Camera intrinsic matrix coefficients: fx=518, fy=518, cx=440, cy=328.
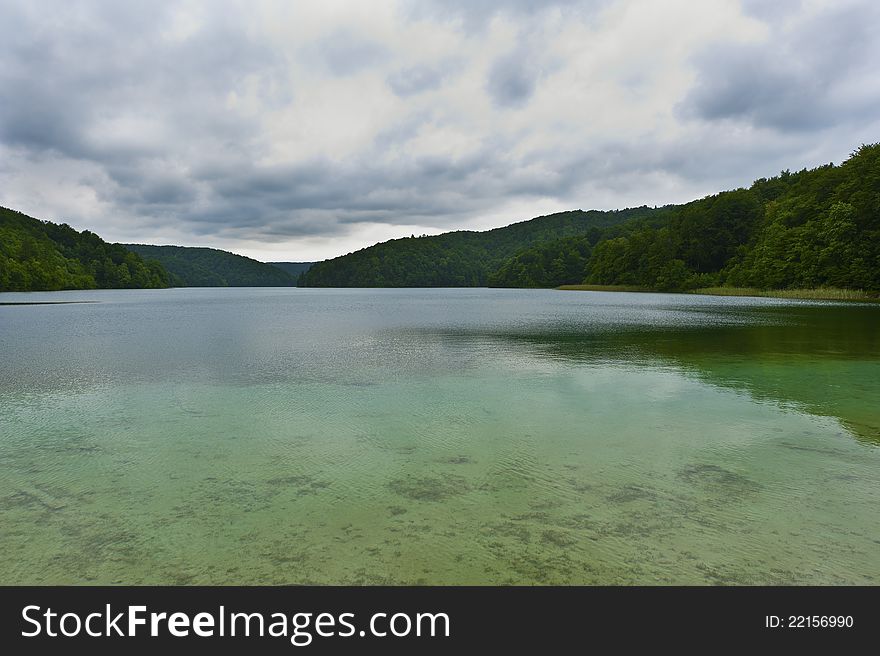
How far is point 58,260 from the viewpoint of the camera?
479ft

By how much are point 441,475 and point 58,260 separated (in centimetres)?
17739

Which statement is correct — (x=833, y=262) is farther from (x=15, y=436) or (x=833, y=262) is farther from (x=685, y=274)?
(x=15, y=436)

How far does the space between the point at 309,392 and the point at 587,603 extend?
931 centimetres

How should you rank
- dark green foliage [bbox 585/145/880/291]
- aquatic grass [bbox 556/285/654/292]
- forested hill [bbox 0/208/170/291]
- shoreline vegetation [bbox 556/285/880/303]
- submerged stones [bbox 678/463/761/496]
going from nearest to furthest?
submerged stones [bbox 678/463/761/496]
shoreline vegetation [bbox 556/285/880/303]
dark green foliage [bbox 585/145/880/291]
forested hill [bbox 0/208/170/291]
aquatic grass [bbox 556/285/654/292]

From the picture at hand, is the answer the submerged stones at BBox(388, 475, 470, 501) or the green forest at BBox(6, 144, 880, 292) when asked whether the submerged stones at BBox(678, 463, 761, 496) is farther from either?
the green forest at BBox(6, 144, 880, 292)

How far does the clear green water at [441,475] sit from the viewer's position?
14.6ft

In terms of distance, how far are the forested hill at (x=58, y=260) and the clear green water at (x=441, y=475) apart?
466 feet

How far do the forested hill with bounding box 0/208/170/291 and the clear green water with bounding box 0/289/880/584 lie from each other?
14201 cm

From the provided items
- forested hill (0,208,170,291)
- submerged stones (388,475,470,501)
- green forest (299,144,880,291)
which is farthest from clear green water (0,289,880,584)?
forested hill (0,208,170,291)

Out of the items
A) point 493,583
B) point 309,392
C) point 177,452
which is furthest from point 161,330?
point 493,583

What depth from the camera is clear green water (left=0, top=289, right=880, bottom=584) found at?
4.46m

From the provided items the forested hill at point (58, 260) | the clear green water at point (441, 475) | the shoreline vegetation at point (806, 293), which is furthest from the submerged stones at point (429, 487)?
the forested hill at point (58, 260)

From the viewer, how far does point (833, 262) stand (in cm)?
6912

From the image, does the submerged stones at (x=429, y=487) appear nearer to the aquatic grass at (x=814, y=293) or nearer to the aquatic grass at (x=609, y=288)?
the aquatic grass at (x=814, y=293)
